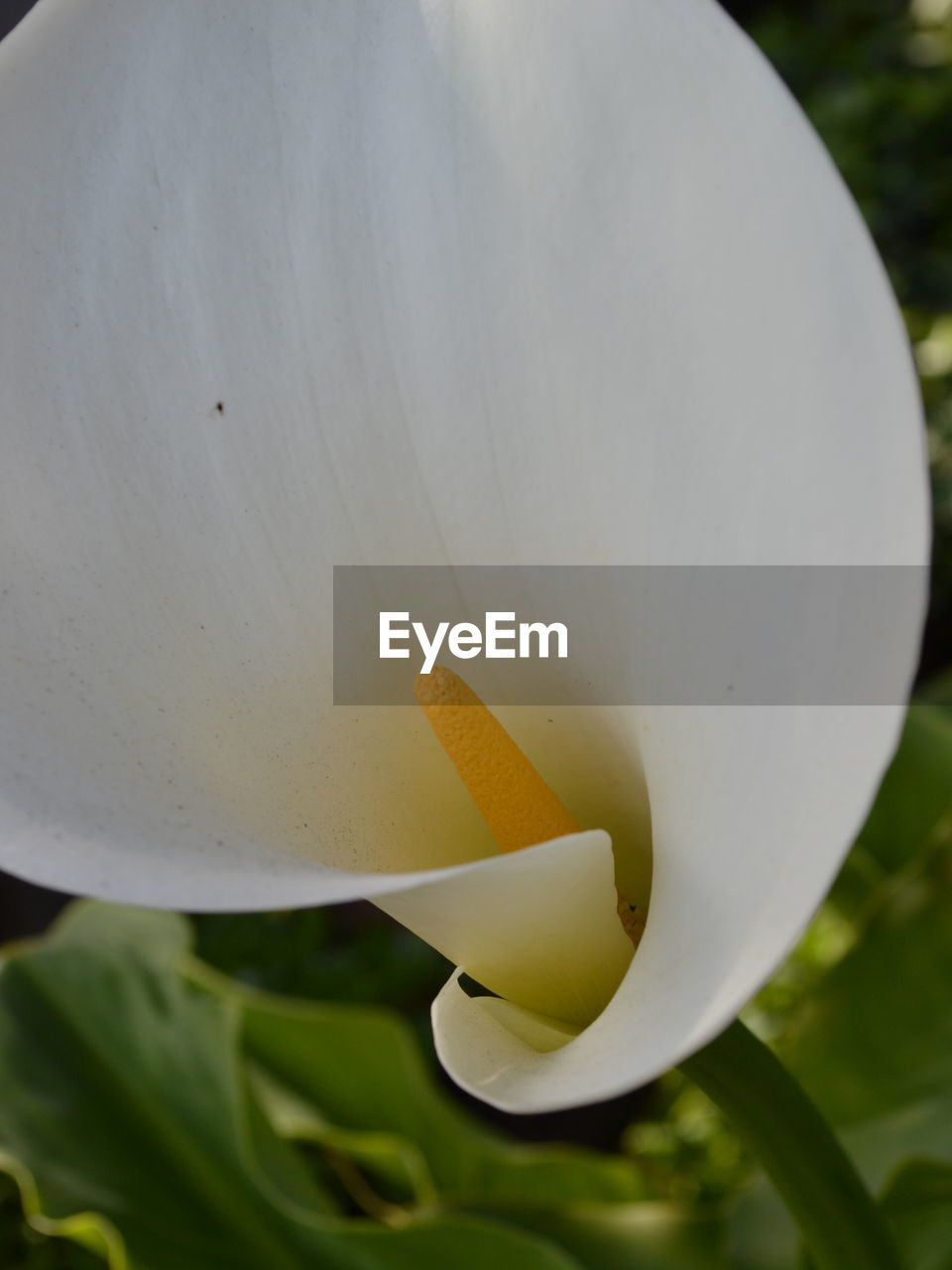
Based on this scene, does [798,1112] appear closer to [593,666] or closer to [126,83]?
[593,666]

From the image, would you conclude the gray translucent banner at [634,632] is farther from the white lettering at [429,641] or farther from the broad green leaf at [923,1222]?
the broad green leaf at [923,1222]

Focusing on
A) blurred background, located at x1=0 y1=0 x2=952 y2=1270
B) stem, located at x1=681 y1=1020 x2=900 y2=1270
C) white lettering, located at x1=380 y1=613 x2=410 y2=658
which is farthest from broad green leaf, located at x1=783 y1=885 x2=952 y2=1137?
white lettering, located at x1=380 y1=613 x2=410 y2=658

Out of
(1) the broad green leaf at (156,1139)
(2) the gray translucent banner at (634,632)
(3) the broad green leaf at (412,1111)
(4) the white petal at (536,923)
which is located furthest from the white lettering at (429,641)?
(3) the broad green leaf at (412,1111)

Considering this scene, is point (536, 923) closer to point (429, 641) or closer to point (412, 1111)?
→ point (429, 641)

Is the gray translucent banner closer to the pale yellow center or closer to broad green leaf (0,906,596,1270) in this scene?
the pale yellow center

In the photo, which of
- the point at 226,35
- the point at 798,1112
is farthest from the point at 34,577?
the point at 798,1112
